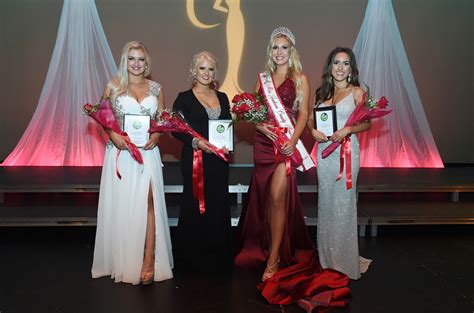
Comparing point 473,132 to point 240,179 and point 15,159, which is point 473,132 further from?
point 15,159

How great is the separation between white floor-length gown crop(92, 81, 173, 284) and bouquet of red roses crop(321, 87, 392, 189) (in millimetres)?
1240

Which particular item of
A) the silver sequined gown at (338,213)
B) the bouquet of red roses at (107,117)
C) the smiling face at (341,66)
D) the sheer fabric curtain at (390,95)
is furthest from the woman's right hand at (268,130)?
the sheer fabric curtain at (390,95)

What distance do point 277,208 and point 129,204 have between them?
104cm

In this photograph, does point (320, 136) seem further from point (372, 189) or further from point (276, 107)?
point (372, 189)

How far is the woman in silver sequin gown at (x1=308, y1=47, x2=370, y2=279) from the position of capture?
2752mm

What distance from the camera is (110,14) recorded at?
214 inches

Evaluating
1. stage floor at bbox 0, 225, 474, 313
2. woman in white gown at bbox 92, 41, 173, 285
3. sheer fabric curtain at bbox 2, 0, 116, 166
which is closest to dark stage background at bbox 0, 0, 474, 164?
sheer fabric curtain at bbox 2, 0, 116, 166

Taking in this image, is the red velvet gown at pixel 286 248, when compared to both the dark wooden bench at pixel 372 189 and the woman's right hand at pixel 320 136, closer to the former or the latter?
the woman's right hand at pixel 320 136

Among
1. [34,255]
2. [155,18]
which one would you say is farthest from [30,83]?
[34,255]

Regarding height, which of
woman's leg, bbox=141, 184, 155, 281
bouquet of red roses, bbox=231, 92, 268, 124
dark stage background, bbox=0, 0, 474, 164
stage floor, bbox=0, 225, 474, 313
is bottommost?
stage floor, bbox=0, 225, 474, 313

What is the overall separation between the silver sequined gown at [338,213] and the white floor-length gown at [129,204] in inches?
46.3

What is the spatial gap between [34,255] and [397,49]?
5.08 m

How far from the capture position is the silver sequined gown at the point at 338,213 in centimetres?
283

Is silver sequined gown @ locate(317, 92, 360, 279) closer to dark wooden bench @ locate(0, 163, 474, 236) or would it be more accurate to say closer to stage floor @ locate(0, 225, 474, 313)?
stage floor @ locate(0, 225, 474, 313)
